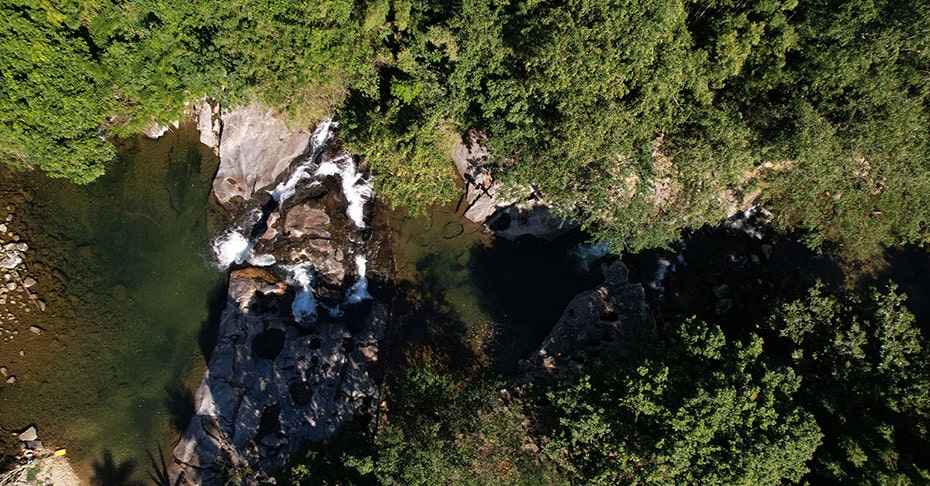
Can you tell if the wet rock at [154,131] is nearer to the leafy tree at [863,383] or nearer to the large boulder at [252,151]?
the large boulder at [252,151]

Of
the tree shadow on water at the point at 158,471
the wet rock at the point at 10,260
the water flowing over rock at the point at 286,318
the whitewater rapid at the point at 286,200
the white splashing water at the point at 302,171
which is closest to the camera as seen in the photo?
the wet rock at the point at 10,260

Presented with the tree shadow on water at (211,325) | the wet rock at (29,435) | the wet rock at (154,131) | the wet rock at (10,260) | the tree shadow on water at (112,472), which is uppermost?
the wet rock at (154,131)

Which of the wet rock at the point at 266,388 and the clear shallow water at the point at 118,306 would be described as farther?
the wet rock at the point at 266,388

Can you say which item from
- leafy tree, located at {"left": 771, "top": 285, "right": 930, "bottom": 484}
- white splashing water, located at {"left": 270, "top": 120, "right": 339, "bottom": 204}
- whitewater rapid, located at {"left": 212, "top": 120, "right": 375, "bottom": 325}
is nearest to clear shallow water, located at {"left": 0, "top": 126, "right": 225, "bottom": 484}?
whitewater rapid, located at {"left": 212, "top": 120, "right": 375, "bottom": 325}

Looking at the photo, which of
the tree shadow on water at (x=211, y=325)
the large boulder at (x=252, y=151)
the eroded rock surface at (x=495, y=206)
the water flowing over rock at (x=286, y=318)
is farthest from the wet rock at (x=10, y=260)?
the eroded rock surface at (x=495, y=206)

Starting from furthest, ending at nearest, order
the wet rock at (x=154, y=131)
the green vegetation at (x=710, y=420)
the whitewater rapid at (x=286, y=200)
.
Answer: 1. the whitewater rapid at (x=286, y=200)
2. the wet rock at (x=154, y=131)
3. the green vegetation at (x=710, y=420)

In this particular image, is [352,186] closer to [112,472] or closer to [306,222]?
[306,222]

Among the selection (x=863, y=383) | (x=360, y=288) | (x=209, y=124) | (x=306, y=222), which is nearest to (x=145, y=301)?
(x=306, y=222)
